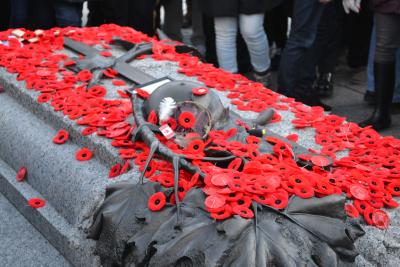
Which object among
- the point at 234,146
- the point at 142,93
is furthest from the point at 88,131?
the point at 234,146

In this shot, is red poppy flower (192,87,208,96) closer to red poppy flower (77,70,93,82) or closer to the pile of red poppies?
the pile of red poppies

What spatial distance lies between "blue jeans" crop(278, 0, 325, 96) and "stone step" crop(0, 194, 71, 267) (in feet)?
6.95

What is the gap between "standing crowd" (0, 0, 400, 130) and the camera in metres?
3.58

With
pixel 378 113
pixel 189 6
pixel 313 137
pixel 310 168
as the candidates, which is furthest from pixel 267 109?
pixel 189 6

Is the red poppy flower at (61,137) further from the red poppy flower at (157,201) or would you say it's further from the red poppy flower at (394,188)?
the red poppy flower at (394,188)

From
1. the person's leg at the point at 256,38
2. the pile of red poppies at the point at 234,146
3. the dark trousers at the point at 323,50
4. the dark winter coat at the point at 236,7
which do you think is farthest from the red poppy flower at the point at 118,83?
the dark trousers at the point at 323,50

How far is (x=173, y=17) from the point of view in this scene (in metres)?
5.51

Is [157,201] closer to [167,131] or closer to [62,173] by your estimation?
[167,131]

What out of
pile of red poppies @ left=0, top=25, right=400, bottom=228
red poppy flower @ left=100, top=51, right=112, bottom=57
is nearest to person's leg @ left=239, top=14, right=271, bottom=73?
pile of red poppies @ left=0, top=25, right=400, bottom=228

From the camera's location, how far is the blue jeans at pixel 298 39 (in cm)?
367

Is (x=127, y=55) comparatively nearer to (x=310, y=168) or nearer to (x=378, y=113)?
(x=310, y=168)

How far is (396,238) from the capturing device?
149 centimetres

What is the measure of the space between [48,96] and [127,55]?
53cm

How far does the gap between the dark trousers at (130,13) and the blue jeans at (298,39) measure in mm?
1469
